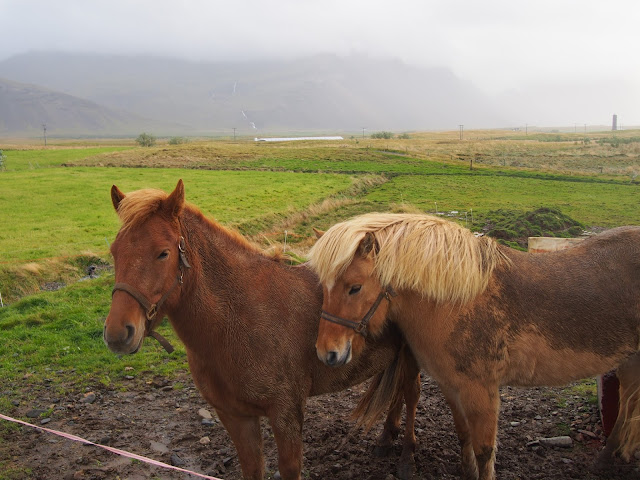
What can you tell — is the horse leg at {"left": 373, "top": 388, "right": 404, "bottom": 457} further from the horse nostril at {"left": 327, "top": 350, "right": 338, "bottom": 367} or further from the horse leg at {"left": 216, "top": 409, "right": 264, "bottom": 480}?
the horse nostril at {"left": 327, "top": 350, "right": 338, "bottom": 367}

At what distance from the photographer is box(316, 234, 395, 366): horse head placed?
3523mm

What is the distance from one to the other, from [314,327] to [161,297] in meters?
1.24

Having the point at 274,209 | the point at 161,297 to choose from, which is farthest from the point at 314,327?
the point at 274,209

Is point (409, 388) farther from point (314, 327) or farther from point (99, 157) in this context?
point (99, 157)

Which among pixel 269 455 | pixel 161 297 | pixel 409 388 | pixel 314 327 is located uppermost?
pixel 161 297

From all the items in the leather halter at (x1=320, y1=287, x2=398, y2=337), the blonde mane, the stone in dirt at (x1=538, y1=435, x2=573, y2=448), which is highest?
the blonde mane

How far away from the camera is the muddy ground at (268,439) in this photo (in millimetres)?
4746

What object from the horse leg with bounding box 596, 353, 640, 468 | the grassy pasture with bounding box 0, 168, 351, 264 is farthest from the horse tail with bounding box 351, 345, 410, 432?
the grassy pasture with bounding box 0, 168, 351, 264

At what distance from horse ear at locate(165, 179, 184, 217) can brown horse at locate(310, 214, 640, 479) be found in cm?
111

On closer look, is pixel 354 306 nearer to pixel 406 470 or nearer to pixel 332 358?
pixel 332 358

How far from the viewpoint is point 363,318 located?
3.60m

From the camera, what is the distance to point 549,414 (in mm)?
5754

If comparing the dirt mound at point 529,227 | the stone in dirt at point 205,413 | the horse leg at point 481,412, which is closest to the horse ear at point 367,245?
the horse leg at point 481,412

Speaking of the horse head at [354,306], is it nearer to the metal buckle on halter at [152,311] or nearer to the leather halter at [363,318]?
the leather halter at [363,318]
